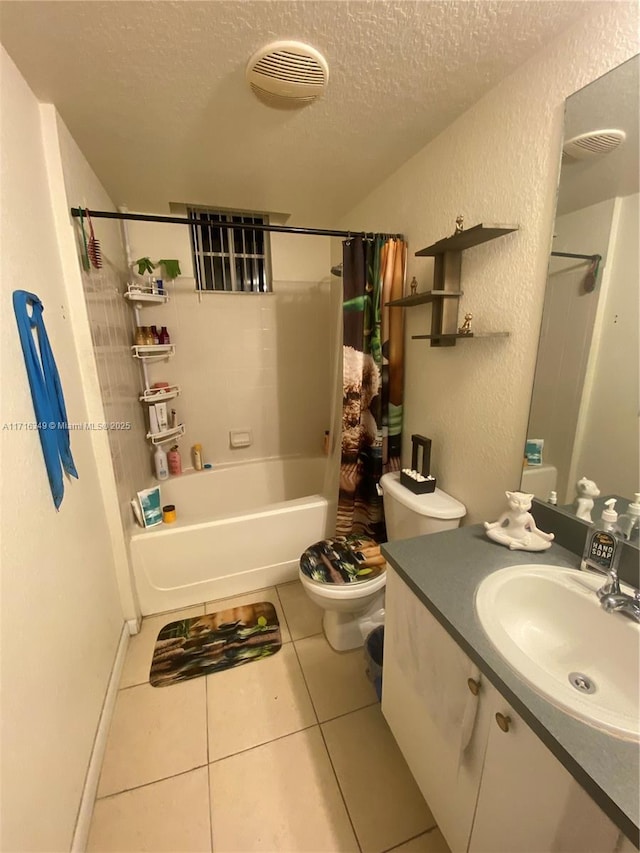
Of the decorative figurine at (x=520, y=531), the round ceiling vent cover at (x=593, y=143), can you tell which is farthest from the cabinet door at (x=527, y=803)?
the round ceiling vent cover at (x=593, y=143)

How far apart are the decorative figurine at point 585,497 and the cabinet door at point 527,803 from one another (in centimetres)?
59

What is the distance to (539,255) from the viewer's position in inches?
41.3

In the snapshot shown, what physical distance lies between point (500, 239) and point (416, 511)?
1.04m

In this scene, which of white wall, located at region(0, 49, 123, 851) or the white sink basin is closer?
the white sink basin

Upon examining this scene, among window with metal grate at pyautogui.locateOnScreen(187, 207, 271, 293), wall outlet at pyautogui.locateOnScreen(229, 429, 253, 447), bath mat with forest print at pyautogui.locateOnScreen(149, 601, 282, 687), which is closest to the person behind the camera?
bath mat with forest print at pyautogui.locateOnScreen(149, 601, 282, 687)

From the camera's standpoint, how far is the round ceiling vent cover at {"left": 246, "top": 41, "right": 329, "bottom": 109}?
0.96 m

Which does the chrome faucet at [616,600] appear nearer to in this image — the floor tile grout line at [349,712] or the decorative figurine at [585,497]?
the decorative figurine at [585,497]

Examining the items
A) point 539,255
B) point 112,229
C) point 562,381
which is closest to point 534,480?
point 562,381

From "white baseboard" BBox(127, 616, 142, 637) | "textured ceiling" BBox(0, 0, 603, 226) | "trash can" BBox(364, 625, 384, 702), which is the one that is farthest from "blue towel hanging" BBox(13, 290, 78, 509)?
"trash can" BBox(364, 625, 384, 702)

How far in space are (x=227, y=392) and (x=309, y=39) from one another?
1.89 meters

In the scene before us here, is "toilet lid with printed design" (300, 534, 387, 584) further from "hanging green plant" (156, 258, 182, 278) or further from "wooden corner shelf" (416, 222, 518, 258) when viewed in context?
"hanging green plant" (156, 258, 182, 278)

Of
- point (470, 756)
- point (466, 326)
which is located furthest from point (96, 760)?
point (466, 326)

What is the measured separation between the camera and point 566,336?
1.00m

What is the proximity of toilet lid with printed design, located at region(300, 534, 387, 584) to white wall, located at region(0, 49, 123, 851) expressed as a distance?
0.83 metres
